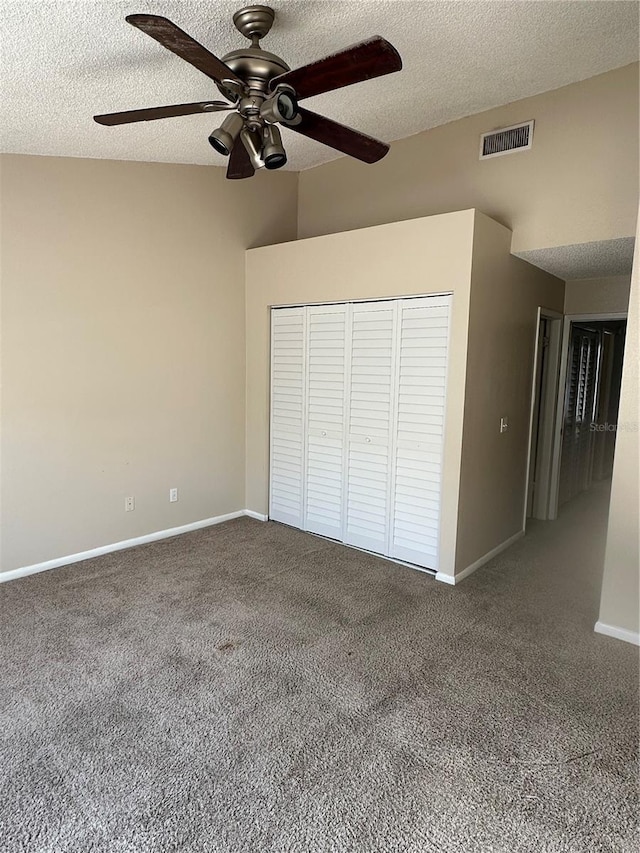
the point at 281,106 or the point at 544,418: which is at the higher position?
the point at 281,106

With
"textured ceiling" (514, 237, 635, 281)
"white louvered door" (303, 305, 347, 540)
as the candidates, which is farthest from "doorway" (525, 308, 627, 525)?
"white louvered door" (303, 305, 347, 540)

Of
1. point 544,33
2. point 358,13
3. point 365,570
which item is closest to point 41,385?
point 365,570

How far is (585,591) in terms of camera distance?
3520mm

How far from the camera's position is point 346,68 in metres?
1.79

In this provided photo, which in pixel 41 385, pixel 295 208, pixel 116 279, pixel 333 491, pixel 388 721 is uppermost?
pixel 295 208

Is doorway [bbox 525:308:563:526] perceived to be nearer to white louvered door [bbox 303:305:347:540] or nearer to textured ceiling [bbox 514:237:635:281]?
textured ceiling [bbox 514:237:635:281]

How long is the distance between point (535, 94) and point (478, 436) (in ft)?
7.47

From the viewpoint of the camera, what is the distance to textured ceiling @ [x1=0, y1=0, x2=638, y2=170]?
217 cm

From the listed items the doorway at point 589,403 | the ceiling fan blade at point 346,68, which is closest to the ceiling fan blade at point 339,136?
the ceiling fan blade at point 346,68

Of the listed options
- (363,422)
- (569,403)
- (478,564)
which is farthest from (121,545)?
(569,403)

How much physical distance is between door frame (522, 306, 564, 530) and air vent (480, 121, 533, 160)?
4.48 ft

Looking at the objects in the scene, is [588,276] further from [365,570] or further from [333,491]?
[365,570]

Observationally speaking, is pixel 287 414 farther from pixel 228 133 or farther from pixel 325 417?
pixel 228 133

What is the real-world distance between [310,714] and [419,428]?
205 centimetres
